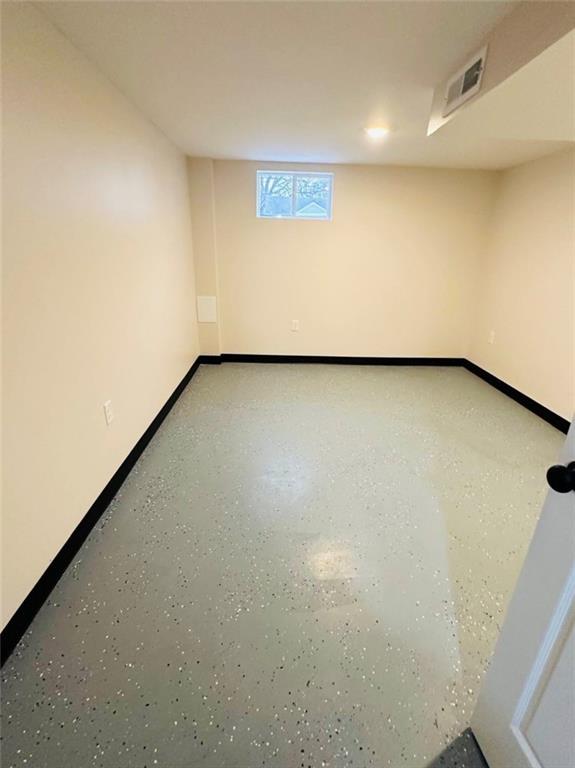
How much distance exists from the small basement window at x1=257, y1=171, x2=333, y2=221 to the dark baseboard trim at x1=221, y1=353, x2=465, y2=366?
4.90 ft

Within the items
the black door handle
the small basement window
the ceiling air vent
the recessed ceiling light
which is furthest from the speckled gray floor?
the small basement window

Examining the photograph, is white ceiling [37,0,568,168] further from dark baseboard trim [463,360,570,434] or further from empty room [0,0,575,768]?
dark baseboard trim [463,360,570,434]

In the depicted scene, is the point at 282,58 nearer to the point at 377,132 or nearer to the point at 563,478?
the point at 377,132

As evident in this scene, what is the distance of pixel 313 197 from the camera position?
364cm

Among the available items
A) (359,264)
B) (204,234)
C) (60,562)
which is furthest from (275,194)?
(60,562)

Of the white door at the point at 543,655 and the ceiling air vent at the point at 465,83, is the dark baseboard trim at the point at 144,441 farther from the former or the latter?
the ceiling air vent at the point at 465,83

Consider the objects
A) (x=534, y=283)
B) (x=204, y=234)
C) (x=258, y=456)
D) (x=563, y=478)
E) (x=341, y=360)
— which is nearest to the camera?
(x=563, y=478)

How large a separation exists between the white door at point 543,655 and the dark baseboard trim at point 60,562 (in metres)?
1.52

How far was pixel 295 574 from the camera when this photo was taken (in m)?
1.54

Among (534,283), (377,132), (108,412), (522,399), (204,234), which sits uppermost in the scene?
(377,132)

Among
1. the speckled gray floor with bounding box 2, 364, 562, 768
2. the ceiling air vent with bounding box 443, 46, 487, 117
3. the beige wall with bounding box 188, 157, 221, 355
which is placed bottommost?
the speckled gray floor with bounding box 2, 364, 562, 768

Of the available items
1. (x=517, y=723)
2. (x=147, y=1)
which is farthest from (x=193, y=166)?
(x=517, y=723)

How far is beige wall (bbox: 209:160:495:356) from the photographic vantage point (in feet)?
11.7

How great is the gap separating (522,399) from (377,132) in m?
2.55
